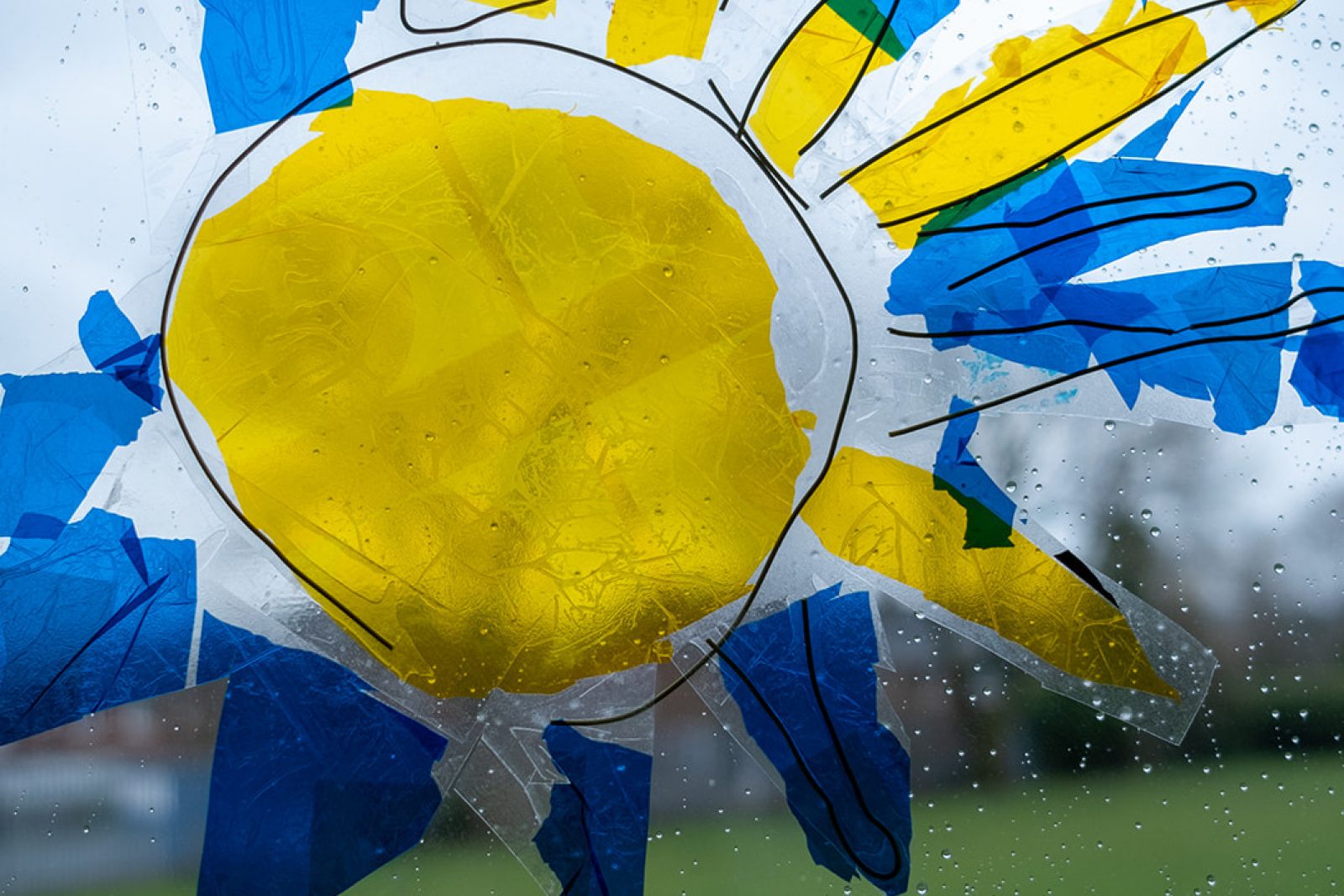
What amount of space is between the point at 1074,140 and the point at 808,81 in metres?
0.41

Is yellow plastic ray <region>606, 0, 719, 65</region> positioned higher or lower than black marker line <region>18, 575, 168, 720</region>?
higher

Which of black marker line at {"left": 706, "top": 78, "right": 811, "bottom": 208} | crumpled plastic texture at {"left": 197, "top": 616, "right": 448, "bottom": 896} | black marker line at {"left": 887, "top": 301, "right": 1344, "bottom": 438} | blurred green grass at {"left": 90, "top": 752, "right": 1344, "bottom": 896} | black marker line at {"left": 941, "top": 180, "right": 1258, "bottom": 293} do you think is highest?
black marker line at {"left": 706, "top": 78, "right": 811, "bottom": 208}

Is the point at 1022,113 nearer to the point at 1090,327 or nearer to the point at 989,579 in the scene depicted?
the point at 1090,327

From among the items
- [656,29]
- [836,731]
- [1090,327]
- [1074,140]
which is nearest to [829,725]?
[836,731]

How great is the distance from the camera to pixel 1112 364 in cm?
148

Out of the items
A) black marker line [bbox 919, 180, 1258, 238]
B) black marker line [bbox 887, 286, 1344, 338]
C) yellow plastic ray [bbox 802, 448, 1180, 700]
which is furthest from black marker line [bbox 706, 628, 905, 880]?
black marker line [bbox 919, 180, 1258, 238]

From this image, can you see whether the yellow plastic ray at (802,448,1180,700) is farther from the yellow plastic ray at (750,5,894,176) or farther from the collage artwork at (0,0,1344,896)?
the yellow plastic ray at (750,5,894,176)

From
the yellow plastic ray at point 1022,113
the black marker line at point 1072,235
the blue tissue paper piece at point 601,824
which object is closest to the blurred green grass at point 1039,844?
the blue tissue paper piece at point 601,824

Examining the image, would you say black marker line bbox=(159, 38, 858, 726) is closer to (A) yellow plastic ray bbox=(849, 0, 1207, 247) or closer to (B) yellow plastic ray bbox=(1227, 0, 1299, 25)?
(A) yellow plastic ray bbox=(849, 0, 1207, 247)

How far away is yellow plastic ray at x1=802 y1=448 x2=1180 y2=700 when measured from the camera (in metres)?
1.47

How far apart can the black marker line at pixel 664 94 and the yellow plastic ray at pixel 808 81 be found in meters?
0.05

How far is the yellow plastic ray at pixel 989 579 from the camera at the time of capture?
1.47 meters

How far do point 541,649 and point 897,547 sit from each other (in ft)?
1.79

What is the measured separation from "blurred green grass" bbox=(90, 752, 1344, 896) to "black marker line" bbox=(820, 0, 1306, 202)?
886 mm
